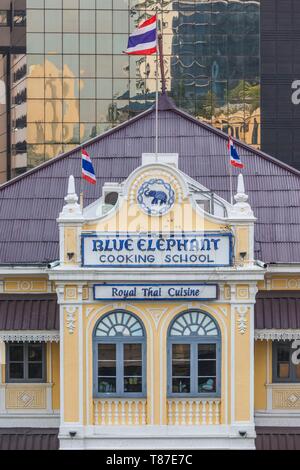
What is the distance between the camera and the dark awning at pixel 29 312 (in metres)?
26.3

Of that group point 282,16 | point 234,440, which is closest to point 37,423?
point 234,440

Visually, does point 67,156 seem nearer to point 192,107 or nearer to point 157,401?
point 157,401

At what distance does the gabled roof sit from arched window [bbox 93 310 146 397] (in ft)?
9.25

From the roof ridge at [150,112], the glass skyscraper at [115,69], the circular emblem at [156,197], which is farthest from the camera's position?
the glass skyscraper at [115,69]

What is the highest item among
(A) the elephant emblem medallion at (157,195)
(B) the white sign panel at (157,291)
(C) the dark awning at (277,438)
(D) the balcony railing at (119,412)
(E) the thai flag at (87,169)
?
(E) the thai flag at (87,169)

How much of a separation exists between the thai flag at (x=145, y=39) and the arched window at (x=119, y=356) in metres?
7.55

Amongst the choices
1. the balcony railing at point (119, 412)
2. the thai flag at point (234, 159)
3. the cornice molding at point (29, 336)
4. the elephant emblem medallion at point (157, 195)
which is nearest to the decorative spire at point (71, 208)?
the elephant emblem medallion at point (157, 195)

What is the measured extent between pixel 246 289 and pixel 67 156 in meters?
7.56

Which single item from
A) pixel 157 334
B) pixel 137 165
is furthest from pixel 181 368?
pixel 137 165

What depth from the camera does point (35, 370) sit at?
27141mm

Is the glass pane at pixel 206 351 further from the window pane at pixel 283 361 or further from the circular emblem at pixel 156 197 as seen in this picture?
the circular emblem at pixel 156 197

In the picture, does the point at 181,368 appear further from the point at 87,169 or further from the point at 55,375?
the point at 87,169

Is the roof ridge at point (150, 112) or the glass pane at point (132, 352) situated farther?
the roof ridge at point (150, 112)

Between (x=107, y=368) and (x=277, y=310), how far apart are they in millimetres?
4822
